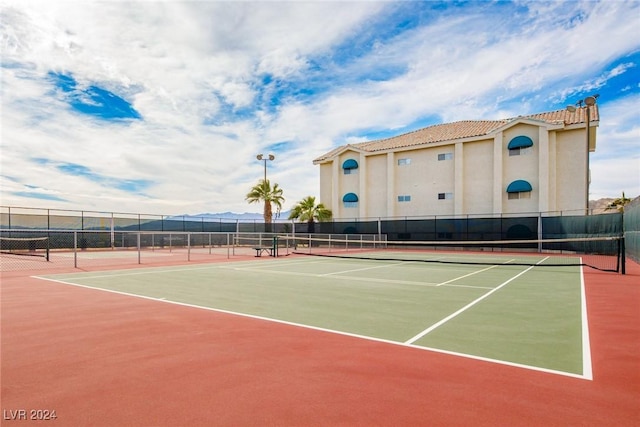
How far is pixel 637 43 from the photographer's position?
1614 cm

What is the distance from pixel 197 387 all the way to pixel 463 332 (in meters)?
3.50

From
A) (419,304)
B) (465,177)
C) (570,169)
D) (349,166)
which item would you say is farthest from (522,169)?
(419,304)

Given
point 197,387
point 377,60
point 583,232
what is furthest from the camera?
point 583,232

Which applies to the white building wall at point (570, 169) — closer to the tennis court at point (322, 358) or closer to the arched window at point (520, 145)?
the arched window at point (520, 145)

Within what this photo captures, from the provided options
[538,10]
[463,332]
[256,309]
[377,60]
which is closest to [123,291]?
[256,309]

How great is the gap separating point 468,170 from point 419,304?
26929 millimetres

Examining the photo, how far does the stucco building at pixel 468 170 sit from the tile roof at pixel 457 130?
0.07 metres

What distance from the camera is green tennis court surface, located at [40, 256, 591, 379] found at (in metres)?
4.53

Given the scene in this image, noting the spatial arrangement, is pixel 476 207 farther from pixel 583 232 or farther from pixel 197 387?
pixel 197 387

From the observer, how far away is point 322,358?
4094mm

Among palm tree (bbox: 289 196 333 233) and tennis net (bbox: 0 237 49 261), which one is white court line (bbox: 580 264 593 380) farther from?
palm tree (bbox: 289 196 333 233)

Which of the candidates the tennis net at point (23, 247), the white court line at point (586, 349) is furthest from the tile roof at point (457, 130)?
the white court line at point (586, 349)

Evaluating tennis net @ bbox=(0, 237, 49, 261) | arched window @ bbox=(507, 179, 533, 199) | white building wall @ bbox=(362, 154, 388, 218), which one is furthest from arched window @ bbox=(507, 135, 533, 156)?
tennis net @ bbox=(0, 237, 49, 261)

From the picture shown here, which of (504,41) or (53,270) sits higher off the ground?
(504,41)
